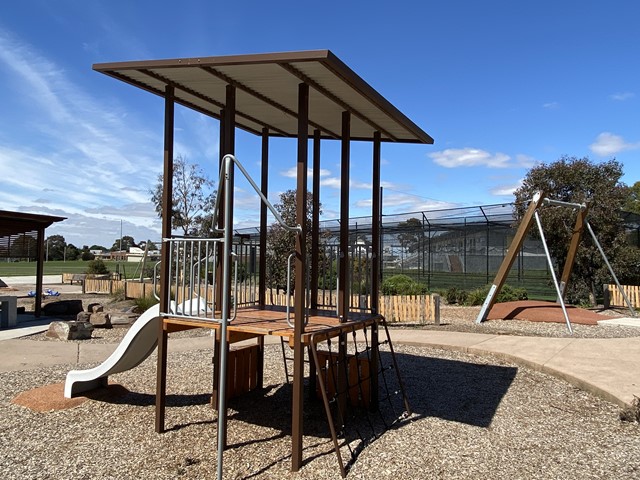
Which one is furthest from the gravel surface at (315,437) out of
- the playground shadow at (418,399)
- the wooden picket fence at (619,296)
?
the wooden picket fence at (619,296)

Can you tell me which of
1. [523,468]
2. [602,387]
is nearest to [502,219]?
[602,387]

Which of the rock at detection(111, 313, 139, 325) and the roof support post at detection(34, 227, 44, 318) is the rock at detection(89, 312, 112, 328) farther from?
the roof support post at detection(34, 227, 44, 318)

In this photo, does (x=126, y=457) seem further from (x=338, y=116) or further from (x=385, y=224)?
(x=385, y=224)

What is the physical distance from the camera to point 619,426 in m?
5.31

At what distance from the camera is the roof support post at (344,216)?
5344mm

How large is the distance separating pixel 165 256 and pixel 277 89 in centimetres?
202

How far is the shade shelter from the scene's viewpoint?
44.4ft

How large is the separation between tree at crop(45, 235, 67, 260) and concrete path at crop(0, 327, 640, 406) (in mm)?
90009

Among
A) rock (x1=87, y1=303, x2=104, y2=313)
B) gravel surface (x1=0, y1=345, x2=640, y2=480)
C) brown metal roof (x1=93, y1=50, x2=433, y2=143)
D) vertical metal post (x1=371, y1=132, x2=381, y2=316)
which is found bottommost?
gravel surface (x1=0, y1=345, x2=640, y2=480)

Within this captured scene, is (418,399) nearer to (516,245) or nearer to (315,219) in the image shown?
(315,219)

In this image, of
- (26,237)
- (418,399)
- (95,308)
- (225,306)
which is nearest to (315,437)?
(225,306)

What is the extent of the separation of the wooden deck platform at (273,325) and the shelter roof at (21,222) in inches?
387

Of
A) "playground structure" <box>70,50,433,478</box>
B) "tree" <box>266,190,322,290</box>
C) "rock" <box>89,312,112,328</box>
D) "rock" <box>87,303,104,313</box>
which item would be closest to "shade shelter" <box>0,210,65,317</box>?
"rock" <box>87,303,104,313</box>

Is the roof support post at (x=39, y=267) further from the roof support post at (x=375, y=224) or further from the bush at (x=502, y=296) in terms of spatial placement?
the bush at (x=502, y=296)
